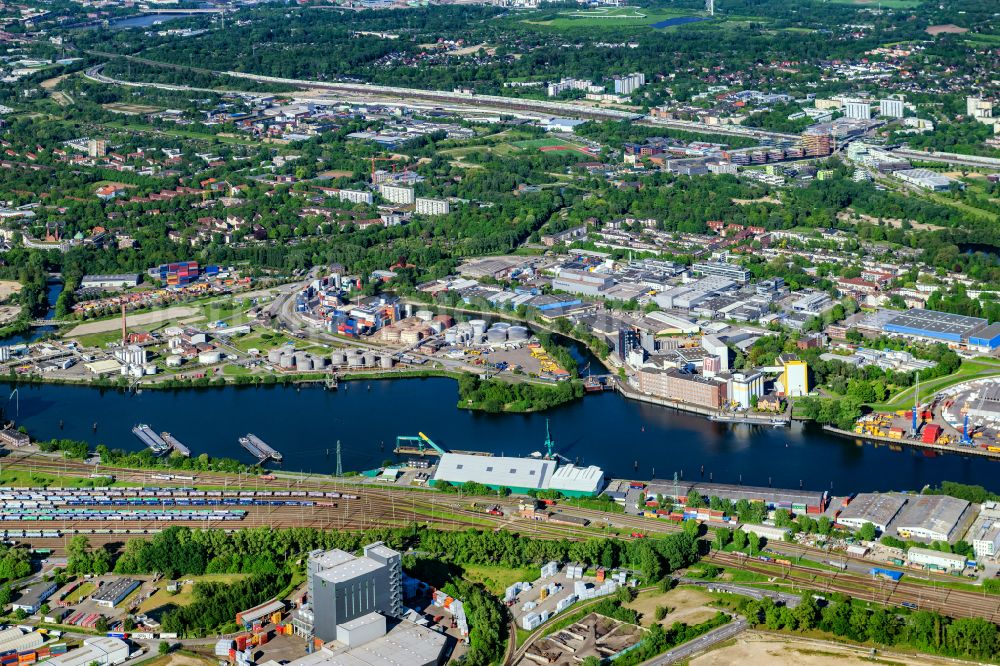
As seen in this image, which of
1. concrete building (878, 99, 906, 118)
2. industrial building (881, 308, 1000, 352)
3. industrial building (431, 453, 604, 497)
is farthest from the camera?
concrete building (878, 99, 906, 118)

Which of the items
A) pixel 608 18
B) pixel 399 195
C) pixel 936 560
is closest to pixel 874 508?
pixel 936 560

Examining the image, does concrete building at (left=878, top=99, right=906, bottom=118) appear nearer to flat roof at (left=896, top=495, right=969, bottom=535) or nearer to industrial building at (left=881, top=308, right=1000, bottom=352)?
industrial building at (left=881, top=308, right=1000, bottom=352)

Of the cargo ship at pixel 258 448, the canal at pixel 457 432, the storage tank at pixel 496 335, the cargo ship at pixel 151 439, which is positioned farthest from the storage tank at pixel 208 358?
the storage tank at pixel 496 335

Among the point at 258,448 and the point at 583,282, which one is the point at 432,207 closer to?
the point at 583,282

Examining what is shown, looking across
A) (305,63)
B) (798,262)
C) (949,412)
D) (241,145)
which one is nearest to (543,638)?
(949,412)

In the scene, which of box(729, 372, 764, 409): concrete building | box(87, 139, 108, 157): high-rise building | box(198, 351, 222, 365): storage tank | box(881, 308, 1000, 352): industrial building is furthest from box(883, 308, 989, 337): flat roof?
box(87, 139, 108, 157): high-rise building

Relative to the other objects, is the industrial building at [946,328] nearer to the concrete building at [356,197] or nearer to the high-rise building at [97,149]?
the concrete building at [356,197]
